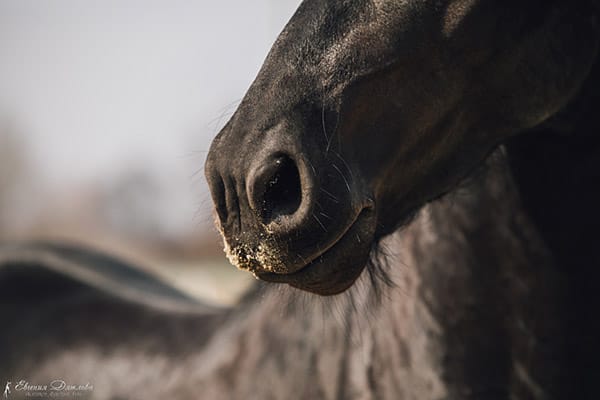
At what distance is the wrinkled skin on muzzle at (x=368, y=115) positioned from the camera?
5.47 ft

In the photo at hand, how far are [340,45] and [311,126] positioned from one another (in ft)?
0.61

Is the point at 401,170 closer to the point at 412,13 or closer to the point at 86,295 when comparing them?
the point at 412,13

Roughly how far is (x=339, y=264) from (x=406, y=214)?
31cm

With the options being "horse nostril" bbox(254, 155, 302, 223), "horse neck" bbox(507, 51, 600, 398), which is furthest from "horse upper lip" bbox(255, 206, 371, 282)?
"horse neck" bbox(507, 51, 600, 398)

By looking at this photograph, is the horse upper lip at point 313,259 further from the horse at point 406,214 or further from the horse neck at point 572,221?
the horse neck at point 572,221

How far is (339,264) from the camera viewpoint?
1.74 metres

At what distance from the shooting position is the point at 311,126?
1.72 m

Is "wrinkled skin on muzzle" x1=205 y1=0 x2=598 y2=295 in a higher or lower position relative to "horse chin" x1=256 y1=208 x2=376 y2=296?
higher

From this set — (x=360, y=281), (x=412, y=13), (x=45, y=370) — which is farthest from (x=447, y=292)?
(x=45, y=370)

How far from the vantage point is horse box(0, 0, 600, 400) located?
1.70 metres

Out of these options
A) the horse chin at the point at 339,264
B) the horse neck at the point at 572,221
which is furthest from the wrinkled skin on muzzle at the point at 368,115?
the horse neck at the point at 572,221

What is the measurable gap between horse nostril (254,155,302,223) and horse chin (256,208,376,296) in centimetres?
12

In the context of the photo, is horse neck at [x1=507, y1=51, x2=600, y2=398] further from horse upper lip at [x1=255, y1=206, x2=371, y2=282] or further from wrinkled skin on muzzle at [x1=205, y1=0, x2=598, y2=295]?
horse upper lip at [x1=255, y1=206, x2=371, y2=282]

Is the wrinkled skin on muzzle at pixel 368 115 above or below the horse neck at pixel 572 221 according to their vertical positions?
above
